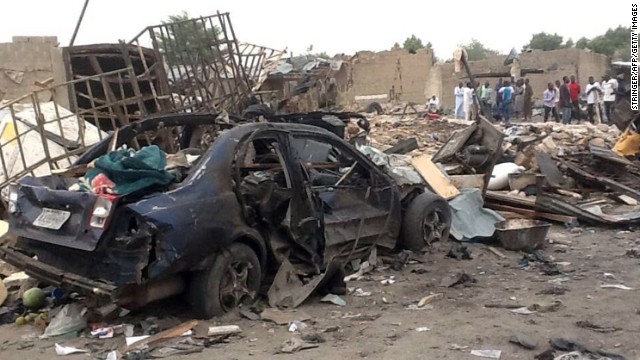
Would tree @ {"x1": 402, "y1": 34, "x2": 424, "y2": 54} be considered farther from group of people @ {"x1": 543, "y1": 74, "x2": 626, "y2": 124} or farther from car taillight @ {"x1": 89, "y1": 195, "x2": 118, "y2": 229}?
car taillight @ {"x1": 89, "y1": 195, "x2": 118, "y2": 229}

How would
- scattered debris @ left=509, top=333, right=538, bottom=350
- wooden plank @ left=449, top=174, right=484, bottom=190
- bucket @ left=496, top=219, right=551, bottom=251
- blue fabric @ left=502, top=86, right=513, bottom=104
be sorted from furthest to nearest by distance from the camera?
blue fabric @ left=502, top=86, right=513, bottom=104 → wooden plank @ left=449, top=174, right=484, bottom=190 → bucket @ left=496, top=219, right=551, bottom=251 → scattered debris @ left=509, top=333, right=538, bottom=350

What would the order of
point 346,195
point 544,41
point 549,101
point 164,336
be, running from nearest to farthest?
point 164,336, point 346,195, point 549,101, point 544,41

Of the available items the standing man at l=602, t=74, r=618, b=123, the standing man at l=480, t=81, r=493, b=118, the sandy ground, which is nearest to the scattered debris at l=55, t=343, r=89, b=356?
the sandy ground

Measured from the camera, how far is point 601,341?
4949mm

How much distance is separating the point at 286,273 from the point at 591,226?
544 cm

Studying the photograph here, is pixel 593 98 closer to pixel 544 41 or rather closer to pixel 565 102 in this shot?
pixel 565 102

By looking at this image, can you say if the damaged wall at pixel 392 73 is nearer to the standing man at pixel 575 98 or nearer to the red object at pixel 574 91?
the standing man at pixel 575 98

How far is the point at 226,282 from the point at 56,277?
4.15ft

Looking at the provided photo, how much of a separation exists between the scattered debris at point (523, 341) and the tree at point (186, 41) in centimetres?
944

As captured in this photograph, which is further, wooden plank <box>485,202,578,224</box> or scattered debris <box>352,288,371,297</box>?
wooden plank <box>485,202,578,224</box>

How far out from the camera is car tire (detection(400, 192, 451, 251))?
7.61 m

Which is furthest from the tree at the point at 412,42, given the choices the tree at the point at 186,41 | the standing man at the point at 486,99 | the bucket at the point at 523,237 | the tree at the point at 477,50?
the bucket at the point at 523,237

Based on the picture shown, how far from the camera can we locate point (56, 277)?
5.21m

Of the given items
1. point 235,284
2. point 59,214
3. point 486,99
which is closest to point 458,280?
point 235,284
